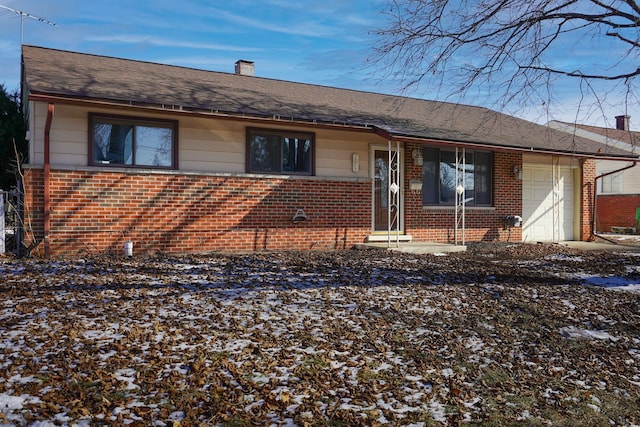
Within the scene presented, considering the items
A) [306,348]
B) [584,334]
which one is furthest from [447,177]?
[306,348]

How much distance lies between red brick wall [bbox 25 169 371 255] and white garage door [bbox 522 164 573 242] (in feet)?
17.9

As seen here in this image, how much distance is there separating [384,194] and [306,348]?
8.41 meters

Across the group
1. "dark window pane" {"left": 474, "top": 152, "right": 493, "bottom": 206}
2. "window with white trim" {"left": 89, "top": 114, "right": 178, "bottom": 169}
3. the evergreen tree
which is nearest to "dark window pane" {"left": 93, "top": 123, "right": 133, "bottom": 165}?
"window with white trim" {"left": 89, "top": 114, "right": 178, "bottom": 169}

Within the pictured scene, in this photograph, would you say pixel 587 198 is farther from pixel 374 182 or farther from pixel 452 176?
pixel 374 182

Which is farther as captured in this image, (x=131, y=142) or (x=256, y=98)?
(x=256, y=98)

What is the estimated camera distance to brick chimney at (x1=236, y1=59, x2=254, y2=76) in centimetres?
1501

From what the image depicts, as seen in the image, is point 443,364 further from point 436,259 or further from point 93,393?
point 436,259

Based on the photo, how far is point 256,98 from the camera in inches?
464

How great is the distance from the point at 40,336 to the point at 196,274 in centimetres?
314

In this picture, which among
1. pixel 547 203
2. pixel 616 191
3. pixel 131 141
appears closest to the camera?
pixel 131 141

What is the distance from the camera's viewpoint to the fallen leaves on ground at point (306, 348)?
11.3 ft

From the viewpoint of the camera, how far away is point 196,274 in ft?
25.0

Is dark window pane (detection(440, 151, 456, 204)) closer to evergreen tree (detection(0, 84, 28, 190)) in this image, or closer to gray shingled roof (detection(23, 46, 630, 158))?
gray shingled roof (detection(23, 46, 630, 158))

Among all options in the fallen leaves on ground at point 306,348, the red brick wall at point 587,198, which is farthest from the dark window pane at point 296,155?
the red brick wall at point 587,198
